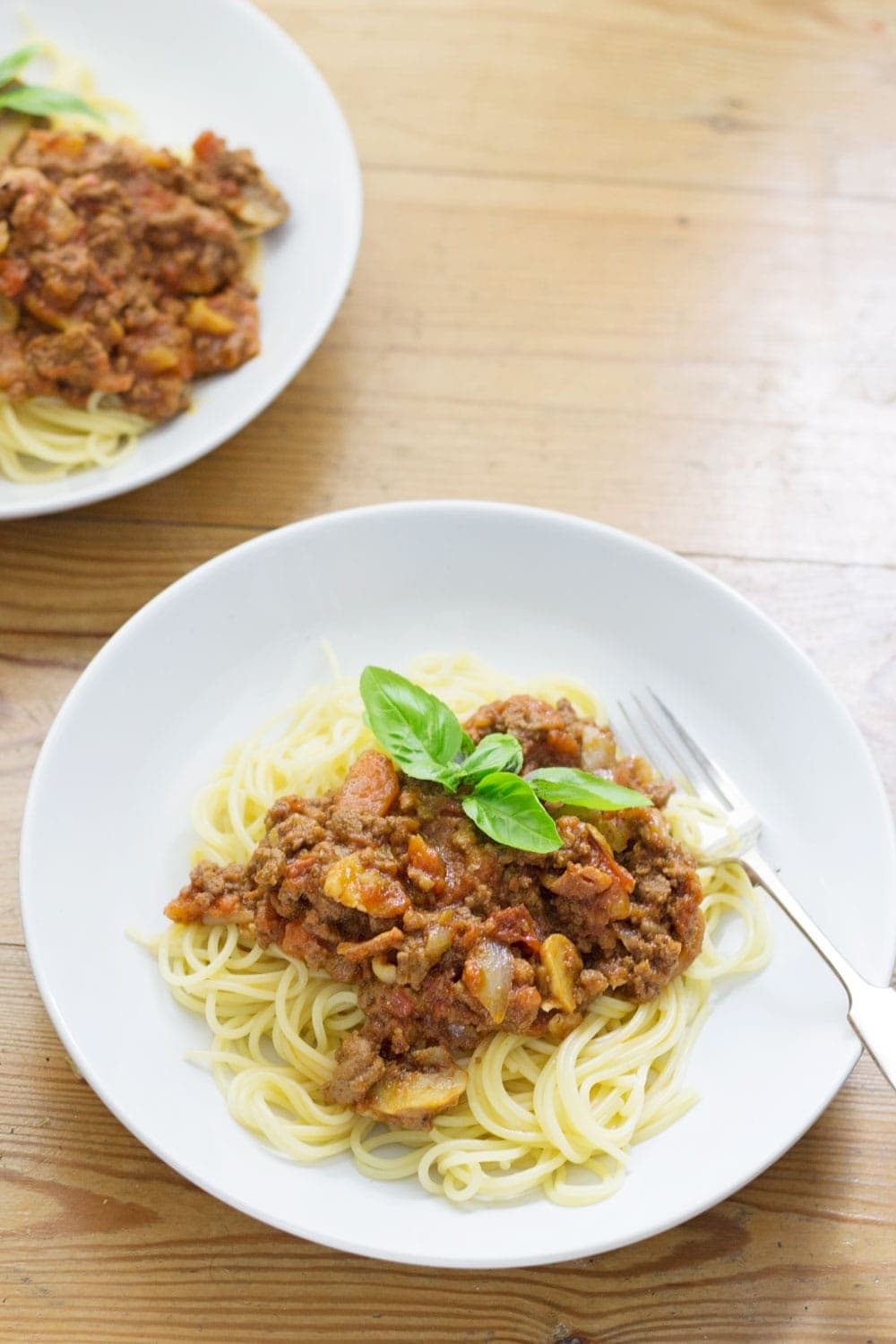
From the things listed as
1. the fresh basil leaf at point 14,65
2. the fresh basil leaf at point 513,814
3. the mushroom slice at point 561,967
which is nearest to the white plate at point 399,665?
the mushroom slice at point 561,967

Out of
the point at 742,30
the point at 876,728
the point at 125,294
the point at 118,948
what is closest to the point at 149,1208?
the point at 118,948

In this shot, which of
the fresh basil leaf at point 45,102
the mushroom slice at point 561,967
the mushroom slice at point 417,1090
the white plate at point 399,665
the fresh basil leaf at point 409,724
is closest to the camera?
the white plate at point 399,665

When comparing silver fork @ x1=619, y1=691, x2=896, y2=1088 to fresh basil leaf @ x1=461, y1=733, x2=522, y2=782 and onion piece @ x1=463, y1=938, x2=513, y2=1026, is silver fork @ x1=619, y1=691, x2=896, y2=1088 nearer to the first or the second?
fresh basil leaf @ x1=461, y1=733, x2=522, y2=782

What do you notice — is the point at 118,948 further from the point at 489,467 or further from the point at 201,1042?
the point at 489,467

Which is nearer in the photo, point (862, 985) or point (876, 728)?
point (862, 985)

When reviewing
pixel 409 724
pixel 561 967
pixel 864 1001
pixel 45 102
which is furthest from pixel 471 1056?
pixel 45 102

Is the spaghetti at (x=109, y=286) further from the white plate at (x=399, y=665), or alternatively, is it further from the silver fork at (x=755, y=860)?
the silver fork at (x=755, y=860)
